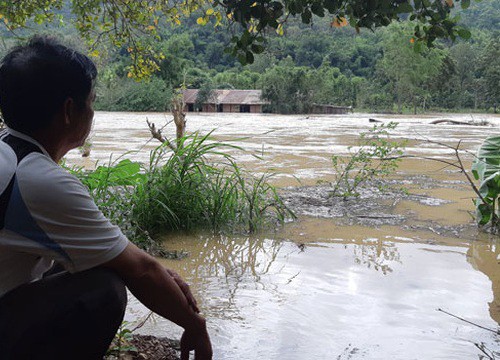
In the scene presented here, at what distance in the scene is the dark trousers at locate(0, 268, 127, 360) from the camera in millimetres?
1479

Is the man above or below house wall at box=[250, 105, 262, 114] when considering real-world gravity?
above

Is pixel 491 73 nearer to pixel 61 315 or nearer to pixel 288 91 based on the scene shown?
pixel 288 91

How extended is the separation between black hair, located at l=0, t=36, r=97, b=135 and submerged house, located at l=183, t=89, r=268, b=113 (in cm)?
4611

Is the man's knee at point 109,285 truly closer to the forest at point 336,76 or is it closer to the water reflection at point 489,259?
the water reflection at point 489,259

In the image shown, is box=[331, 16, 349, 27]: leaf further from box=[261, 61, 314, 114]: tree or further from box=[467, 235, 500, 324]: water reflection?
box=[261, 61, 314, 114]: tree

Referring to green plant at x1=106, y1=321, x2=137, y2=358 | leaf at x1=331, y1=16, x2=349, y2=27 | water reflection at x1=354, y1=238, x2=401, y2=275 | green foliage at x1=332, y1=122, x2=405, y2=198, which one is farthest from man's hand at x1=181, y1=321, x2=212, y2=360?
green foliage at x1=332, y1=122, x2=405, y2=198

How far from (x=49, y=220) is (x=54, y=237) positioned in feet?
0.15

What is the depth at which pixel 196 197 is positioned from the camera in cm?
470

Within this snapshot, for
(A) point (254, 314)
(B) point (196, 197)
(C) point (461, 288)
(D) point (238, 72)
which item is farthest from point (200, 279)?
(D) point (238, 72)

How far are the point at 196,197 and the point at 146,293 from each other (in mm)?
3100

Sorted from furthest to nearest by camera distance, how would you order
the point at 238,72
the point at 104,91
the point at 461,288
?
the point at 238,72 < the point at 104,91 < the point at 461,288

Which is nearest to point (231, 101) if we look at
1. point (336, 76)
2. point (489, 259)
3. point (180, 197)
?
point (336, 76)

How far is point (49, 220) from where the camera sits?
138 cm

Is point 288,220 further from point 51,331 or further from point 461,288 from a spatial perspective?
point 51,331
